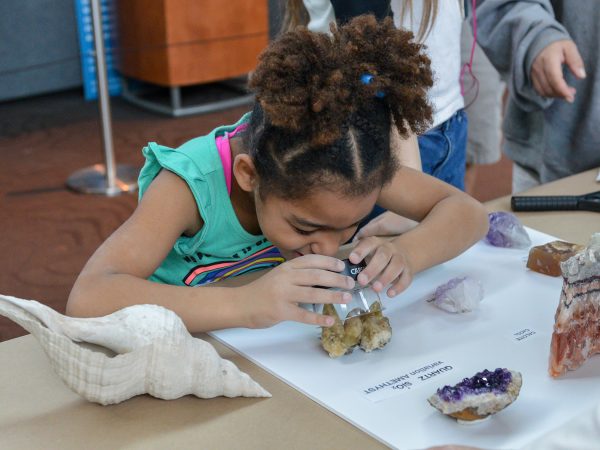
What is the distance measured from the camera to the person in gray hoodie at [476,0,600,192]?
4.45 feet

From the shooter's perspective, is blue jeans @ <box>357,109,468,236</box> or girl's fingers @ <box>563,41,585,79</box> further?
blue jeans @ <box>357,109,468,236</box>

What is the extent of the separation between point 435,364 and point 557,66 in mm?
654

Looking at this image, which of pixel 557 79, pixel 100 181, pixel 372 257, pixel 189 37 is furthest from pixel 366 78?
pixel 189 37

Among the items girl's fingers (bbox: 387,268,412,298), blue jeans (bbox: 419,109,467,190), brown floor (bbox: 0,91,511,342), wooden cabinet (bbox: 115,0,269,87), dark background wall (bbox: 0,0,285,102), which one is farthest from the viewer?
dark background wall (bbox: 0,0,285,102)

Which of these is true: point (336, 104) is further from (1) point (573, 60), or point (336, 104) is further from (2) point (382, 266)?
(1) point (573, 60)

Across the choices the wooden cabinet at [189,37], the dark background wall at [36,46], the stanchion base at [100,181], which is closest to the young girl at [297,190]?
the stanchion base at [100,181]

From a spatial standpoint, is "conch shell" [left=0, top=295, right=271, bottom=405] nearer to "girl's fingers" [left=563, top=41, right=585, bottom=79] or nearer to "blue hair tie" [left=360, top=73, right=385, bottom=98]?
"blue hair tie" [left=360, top=73, right=385, bottom=98]

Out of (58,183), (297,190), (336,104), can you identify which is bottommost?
(58,183)

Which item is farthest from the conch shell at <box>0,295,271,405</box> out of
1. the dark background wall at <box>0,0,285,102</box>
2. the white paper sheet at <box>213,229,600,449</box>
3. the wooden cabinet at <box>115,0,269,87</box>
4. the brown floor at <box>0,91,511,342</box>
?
the dark background wall at <box>0,0,285,102</box>

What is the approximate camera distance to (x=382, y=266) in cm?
94

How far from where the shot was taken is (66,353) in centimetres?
74

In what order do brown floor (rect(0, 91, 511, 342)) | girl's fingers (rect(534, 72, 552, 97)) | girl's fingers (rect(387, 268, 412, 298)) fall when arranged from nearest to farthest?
girl's fingers (rect(387, 268, 412, 298))
girl's fingers (rect(534, 72, 552, 97))
brown floor (rect(0, 91, 511, 342))

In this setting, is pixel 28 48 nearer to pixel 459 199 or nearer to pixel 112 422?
pixel 459 199

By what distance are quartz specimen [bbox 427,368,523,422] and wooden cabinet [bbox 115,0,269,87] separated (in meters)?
2.97
